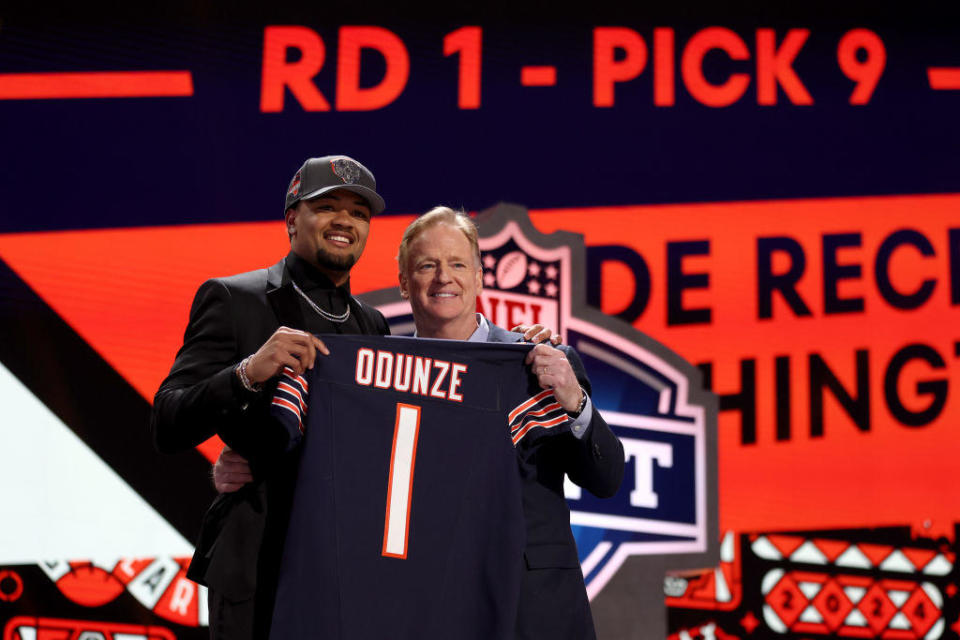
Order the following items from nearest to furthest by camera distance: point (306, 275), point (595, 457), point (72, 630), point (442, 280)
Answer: point (595, 457) < point (442, 280) < point (306, 275) < point (72, 630)

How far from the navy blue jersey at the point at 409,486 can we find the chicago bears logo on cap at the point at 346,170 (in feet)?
1.16

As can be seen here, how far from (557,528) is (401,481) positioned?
29 centimetres

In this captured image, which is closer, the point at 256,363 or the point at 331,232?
the point at 256,363

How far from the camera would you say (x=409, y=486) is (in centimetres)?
165

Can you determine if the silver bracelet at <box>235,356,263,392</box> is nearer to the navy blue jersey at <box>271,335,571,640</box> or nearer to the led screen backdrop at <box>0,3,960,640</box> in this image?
the navy blue jersey at <box>271,335,571,640</box>

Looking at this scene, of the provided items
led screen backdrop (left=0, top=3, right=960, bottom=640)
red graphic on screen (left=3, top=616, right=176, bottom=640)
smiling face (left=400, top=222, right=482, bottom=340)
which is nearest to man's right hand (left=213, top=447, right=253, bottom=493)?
smiling face (left=400, top=222, right=482, bottom=340)

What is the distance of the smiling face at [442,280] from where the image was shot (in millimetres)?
1723

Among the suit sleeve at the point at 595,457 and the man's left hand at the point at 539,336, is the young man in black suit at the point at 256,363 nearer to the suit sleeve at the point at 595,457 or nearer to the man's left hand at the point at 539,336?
the man's left hand at the point at 539,336

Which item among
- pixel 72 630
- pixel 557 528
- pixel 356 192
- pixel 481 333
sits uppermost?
pixel 356 192

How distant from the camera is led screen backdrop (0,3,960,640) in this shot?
314cm

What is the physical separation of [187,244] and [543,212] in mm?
1255

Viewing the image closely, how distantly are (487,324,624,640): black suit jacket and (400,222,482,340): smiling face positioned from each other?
0.71ft

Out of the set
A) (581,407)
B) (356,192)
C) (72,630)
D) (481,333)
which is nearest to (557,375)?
(581,407)

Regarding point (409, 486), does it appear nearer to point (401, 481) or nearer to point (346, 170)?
point (401, 481)
